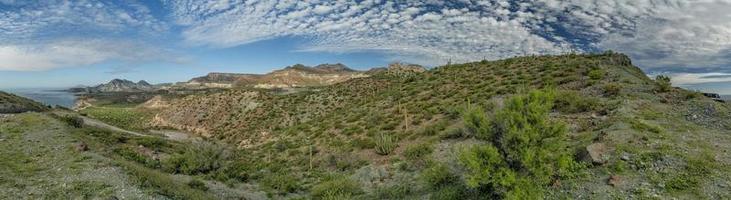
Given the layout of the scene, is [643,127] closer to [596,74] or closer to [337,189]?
[596,74]

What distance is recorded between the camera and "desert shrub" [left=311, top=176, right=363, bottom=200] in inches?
762

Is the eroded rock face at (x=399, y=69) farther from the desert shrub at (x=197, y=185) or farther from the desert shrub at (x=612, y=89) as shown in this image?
the desert shrub at (x=197, y=185)

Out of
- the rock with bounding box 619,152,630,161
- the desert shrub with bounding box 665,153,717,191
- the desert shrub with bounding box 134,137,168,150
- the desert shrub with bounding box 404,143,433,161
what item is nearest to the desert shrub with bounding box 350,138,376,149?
the desert shrub with bounding box 404,143,433,161

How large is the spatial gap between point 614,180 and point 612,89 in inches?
536

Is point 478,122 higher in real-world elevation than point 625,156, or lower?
higher

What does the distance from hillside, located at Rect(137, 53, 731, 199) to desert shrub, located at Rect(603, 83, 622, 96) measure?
0.10 meters

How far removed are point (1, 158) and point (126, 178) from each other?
8897mm

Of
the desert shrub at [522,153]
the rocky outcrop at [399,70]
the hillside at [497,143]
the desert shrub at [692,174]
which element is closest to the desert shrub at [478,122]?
the hillside at [497,143]

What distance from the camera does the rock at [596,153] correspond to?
15.7 metres

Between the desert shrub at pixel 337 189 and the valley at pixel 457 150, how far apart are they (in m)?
0.10

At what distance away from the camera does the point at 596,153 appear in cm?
1622

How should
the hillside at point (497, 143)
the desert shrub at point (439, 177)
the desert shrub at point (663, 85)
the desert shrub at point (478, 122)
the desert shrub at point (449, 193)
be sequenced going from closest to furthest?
the hillside at point (497, 143) < the desert shrub at point (478, 122) < the desert shrub at point (449, 193) < the desert shrub at point (439, 177) < the desert shrub at point (663, 85)

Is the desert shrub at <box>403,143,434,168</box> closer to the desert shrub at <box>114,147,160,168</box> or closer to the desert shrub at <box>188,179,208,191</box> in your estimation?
the desert shrub at <box>188,179,208,191</box>

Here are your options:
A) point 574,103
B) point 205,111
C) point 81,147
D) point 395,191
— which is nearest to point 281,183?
point 395,191
